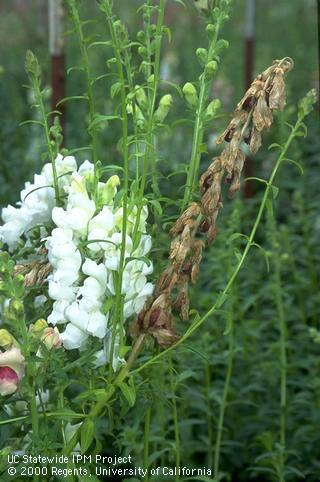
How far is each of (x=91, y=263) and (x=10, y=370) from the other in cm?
24

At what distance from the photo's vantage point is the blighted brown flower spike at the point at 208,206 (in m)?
1.97

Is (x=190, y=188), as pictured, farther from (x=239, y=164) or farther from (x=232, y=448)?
(x=232, y=448)

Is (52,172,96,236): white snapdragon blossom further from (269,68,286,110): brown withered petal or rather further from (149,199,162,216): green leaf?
(269,68,286,110): brown withered petal

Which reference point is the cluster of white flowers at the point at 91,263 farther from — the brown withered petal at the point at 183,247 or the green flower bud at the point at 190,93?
the green flower bud at the point at 190,93

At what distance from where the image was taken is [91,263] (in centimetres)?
195

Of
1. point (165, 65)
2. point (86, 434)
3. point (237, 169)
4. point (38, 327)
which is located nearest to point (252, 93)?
point (237, 169)

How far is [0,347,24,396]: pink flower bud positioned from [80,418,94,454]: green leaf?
0.47ft

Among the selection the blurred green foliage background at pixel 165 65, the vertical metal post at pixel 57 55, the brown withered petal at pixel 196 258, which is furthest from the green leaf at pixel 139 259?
the vertical metal post at pixel 57 55

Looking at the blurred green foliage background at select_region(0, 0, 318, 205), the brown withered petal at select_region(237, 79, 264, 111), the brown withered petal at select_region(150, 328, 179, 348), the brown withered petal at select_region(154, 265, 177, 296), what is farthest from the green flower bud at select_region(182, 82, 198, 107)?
the blurred green foliage background at select_region(0, 0, 318, 205)

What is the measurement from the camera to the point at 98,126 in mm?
2139

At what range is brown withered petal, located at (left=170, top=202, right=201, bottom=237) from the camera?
1989mm

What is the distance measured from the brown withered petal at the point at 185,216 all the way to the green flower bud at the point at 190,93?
0.69 ft

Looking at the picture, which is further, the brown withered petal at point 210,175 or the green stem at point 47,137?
the green stem at point 47,137

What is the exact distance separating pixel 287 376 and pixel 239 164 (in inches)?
56.9
